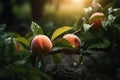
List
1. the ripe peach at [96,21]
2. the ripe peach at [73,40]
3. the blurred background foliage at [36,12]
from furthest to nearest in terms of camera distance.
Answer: the blurred background foliage at [36,12]
the ripe peach at [96,21]
the ripe peach at [73,40]

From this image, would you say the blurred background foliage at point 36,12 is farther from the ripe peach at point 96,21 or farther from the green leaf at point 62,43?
the green leaf at point 62,43

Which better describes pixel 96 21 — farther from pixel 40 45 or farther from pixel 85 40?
pixel 40 45

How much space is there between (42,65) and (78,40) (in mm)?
221

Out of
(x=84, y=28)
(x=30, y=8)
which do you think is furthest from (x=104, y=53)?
(x=30, y=8)

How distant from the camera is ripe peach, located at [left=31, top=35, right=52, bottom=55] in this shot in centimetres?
155

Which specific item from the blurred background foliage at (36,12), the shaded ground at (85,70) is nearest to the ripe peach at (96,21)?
the shaded ground at (85,70)

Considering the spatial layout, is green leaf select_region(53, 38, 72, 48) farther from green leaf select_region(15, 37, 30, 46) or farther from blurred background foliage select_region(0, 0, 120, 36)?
blurred background foliage select_region(0, 0, 120, 36)

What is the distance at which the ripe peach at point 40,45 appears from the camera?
1546 millimetres

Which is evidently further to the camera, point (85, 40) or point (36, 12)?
point (36, 12)

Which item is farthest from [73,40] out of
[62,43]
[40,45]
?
[40,45]

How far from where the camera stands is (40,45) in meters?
1.54

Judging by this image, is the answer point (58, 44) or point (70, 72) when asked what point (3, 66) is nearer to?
point (58, 44)

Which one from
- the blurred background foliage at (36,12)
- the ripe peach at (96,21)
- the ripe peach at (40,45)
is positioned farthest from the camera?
the blurred background foliage at (36,12)

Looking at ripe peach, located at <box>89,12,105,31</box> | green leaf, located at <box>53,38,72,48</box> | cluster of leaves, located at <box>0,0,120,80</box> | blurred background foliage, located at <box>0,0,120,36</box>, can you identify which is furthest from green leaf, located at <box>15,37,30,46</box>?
blurred background foliage, located at <box>0,0,120,36</box>
